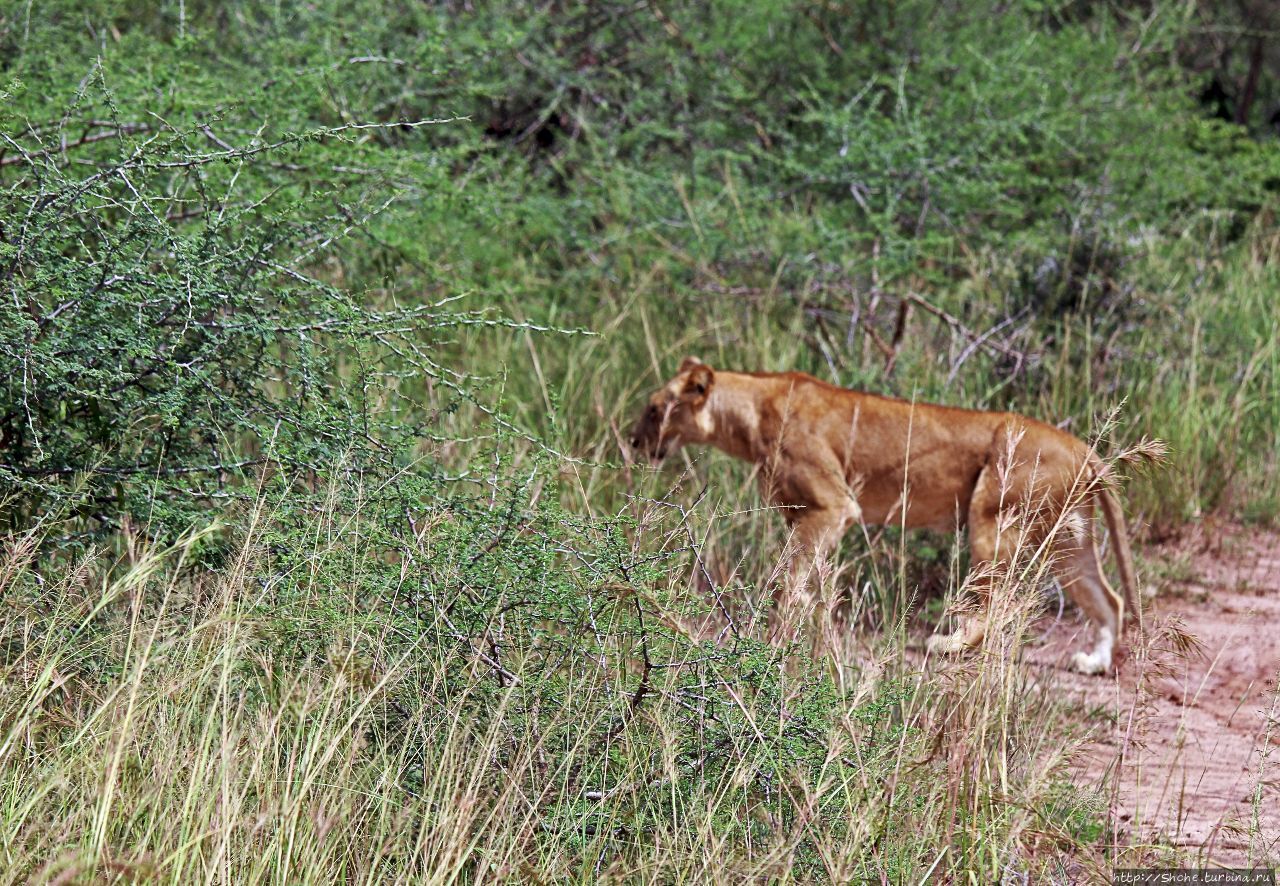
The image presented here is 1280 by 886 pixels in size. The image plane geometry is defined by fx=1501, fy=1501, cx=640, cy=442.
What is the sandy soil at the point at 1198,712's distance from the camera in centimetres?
383

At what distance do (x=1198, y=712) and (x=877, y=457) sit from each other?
5.67 ft

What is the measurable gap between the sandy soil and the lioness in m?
0.35

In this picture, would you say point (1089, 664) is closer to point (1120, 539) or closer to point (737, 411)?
point (1120, 539)

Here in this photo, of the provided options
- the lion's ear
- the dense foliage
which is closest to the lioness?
the lion's ear

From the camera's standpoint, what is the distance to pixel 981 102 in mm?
→ 9461

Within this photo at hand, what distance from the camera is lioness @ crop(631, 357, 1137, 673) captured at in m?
6.23

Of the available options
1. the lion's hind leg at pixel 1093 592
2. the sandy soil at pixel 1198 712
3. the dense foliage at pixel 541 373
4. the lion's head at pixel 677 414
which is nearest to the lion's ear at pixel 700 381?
the lion's head at pixel 677 414

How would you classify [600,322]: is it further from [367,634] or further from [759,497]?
[367,634]

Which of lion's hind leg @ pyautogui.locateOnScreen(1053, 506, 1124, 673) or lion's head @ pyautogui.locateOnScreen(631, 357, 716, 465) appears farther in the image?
lion's head @ pyautogui.locateOnScreen(631, 357, 716, 465)

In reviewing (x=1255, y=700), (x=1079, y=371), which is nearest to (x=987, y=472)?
(x=1255, y=700)

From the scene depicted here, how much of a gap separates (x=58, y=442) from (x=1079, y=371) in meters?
5.60

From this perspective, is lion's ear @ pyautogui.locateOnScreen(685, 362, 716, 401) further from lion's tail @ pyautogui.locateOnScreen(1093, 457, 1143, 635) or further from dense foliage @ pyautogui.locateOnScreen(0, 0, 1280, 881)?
lion's tail @ pyautogui.locateOnScreen(1093, 457, 1143, 635)

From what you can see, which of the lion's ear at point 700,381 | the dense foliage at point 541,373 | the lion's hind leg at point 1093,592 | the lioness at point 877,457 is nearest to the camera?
the dense foliage at point 541,373

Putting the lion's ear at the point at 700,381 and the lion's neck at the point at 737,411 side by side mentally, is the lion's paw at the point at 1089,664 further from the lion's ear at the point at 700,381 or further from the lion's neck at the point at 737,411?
the lion's ear at the point at 700,381
